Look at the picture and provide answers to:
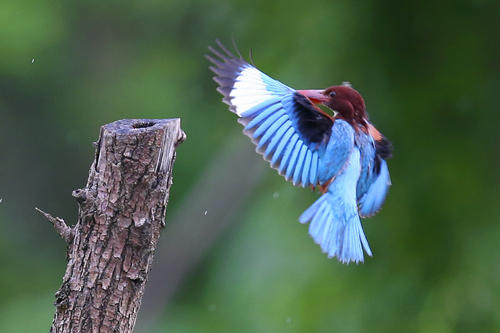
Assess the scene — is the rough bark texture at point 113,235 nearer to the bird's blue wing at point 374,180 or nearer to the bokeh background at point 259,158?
the bird's blue wing at point 374,180

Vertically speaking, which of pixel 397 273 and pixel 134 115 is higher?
pixel 134 115

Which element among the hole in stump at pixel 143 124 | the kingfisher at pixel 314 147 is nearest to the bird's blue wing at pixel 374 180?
the kingfisher at pixel 314 147

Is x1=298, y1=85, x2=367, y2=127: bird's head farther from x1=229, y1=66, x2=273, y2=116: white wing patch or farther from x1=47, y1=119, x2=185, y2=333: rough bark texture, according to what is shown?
x1=47, y1=119, x2=185, y2=333: rough bark texture

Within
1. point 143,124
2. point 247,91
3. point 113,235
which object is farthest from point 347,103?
point 113,235

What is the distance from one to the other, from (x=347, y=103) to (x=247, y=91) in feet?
1.32

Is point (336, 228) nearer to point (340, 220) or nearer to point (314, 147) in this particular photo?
point (340, 220)

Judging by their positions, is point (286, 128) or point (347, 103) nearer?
point (286, 128)

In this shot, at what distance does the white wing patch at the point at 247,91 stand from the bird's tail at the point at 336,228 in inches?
17.6

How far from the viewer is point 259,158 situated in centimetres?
538

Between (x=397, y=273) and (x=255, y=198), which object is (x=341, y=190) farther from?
(x=255, y=198)

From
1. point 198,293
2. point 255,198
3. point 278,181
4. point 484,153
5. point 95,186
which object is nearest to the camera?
point 95,186

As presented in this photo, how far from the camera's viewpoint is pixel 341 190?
9.71 feet

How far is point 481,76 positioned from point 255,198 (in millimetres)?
1809

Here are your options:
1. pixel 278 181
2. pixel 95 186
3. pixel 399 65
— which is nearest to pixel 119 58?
pixel 278 181
